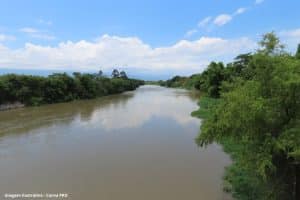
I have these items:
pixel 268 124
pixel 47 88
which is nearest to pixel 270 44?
pixel 268 124

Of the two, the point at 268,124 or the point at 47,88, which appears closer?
the point at 268,124

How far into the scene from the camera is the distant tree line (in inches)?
1095

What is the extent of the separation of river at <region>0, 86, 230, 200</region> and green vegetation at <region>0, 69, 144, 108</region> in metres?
12.0

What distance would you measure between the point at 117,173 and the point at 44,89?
1049 inches

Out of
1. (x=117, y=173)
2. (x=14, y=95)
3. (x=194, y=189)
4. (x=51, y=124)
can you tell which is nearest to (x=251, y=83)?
(x=194, y=189)

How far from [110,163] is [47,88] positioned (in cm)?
2567

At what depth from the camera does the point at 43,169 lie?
9469 millimetres

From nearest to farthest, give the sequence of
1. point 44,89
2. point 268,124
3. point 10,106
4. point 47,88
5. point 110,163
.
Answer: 1. point 268,124
2. point 110,163
3. point 10,106
4. point 44,89
5. point 47,88

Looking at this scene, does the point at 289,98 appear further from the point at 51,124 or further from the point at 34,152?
the point at 51,124

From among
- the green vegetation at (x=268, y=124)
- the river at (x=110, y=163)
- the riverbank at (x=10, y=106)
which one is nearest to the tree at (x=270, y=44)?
the green vegetation at (x=268, y=124)

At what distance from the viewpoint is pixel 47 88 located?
3262 cm

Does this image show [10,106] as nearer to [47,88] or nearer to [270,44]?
[47,88]

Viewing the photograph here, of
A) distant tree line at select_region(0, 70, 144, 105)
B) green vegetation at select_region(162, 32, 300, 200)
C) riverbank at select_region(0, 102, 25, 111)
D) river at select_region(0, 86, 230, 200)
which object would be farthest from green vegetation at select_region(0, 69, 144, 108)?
green vegetation at select_region(162, 32, 300, 200)

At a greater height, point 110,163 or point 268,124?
point 268,124
